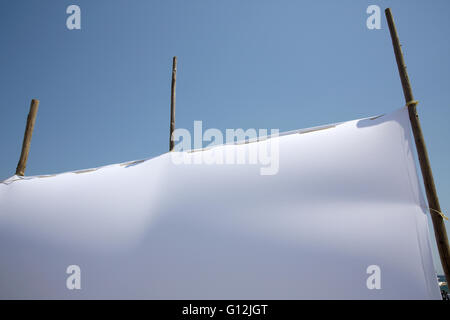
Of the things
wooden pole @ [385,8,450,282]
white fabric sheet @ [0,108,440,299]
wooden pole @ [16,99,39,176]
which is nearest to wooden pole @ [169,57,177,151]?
white fabric sheet @ [0,108,440,299]

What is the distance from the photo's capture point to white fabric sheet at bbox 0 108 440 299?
211 centimetres

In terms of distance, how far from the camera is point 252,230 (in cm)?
235

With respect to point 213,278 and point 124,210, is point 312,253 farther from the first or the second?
point 124,210

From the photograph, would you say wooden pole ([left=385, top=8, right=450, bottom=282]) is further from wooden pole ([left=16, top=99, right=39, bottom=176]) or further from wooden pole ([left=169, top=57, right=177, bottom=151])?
wooden pole ([left=16, top=99, right=39, bottom=176])

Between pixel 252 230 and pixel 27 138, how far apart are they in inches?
180

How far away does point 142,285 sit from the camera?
241cm

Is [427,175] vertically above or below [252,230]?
above

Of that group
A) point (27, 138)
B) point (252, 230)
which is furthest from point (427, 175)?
point (27, 138)

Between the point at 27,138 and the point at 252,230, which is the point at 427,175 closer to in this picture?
the point at 252,230

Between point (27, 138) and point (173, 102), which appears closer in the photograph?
point (27, 138)

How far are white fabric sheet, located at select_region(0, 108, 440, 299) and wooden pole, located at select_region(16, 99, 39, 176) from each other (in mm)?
1929
